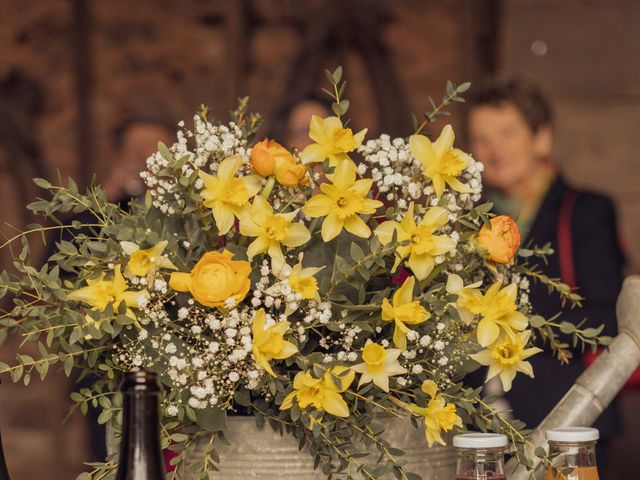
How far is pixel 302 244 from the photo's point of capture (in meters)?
0.98

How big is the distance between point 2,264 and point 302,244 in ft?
9.31

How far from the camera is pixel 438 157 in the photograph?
39.7 inches

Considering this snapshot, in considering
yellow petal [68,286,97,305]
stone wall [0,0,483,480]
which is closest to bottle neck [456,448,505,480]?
yellow petal [68,286,97,305]

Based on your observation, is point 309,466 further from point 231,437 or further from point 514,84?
point 514,84

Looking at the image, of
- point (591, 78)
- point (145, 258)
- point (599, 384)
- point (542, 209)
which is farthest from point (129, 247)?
point (591, 78)

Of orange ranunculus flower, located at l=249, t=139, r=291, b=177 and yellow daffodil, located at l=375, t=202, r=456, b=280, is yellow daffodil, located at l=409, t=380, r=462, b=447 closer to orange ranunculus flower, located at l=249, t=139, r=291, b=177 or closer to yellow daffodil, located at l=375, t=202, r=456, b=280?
yellow daffodil, located at l=375, t=202, r=456, b=280

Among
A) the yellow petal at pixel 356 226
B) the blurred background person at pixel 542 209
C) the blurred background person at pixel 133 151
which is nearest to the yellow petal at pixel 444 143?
the yellow petal at pixel 356 226

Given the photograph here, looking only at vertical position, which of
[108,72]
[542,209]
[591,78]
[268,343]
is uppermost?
[108,72]

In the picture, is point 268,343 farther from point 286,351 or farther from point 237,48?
point 237,48

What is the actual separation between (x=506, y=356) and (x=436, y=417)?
0.09m

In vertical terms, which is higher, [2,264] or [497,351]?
[2,264]

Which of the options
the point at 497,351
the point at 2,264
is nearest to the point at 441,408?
the point at 497,351

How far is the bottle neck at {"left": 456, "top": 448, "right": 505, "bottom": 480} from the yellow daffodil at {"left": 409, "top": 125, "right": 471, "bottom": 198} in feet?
0.74

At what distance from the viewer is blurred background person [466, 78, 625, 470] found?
2.29 metres
